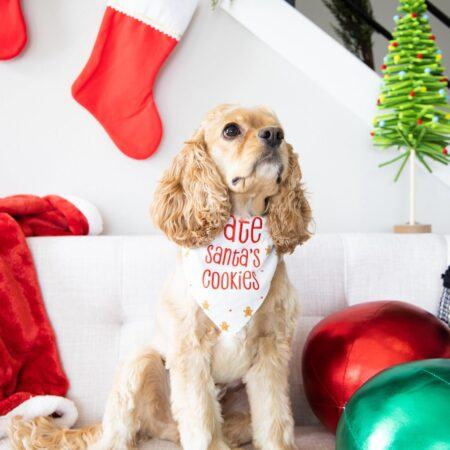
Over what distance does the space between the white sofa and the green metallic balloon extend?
0.74 metres

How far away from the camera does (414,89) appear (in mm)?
2016

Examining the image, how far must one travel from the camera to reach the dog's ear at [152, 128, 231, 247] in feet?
4.45

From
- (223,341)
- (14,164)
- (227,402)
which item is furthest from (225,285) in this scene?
(14,164)

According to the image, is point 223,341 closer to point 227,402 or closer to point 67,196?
point 227,402

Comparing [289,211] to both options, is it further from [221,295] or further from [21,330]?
[21,330]

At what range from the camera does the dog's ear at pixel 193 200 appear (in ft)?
4.45

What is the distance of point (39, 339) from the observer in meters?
1.76

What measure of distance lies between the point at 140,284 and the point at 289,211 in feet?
2.23

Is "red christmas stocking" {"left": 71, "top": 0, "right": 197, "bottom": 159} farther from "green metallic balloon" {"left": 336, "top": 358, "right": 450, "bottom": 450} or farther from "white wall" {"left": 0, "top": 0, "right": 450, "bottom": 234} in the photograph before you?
"green metallic balloon" {"left": 336, "top": 358, "right": 450, "bottom": 450}

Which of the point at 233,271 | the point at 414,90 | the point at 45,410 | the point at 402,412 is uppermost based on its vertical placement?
the point at 414,90

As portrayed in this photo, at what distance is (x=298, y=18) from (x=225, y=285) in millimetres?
1263

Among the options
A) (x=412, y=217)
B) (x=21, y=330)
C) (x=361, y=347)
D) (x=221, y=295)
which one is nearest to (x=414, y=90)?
(x=412, y=217)

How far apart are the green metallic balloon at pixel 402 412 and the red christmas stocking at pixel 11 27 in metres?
1.75

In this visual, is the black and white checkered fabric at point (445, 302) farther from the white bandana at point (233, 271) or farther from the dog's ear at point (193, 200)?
the dog's ear at point (193, 200)
